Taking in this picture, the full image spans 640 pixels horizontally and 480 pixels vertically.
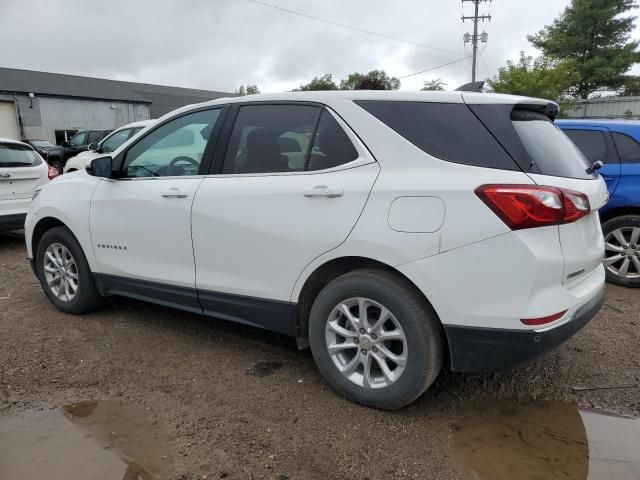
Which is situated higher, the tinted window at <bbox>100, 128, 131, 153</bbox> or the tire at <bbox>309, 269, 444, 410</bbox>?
the tinted window at <bbox>100, 128, 131, 153</bbox>

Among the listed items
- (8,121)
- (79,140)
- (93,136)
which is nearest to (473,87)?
(93,136)

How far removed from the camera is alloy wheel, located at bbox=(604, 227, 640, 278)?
5.45 m

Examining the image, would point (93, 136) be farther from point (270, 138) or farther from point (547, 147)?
point (547, 147)

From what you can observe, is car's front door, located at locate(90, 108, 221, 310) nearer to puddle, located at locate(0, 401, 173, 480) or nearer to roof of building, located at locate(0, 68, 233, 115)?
puddle, located at locate(0, 401, 173, 480)

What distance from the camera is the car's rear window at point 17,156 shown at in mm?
7426

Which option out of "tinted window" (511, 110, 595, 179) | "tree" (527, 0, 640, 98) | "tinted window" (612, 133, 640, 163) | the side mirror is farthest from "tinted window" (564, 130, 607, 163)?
"tree" (527, 0, 640, 98)

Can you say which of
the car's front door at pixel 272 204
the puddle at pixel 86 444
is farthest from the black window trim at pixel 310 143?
the puddle at pixel 86 444

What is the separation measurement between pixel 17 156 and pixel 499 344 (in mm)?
7545

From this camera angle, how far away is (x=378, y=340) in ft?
9.35

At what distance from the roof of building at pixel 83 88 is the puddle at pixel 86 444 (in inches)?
1331

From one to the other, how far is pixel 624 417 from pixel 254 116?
9.53 feet

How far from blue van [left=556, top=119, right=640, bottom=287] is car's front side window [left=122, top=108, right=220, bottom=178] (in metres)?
4.28

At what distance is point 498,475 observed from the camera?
97.0 inches

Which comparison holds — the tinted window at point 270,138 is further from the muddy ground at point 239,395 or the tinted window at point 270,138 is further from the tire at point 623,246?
the tire at point 623,246
